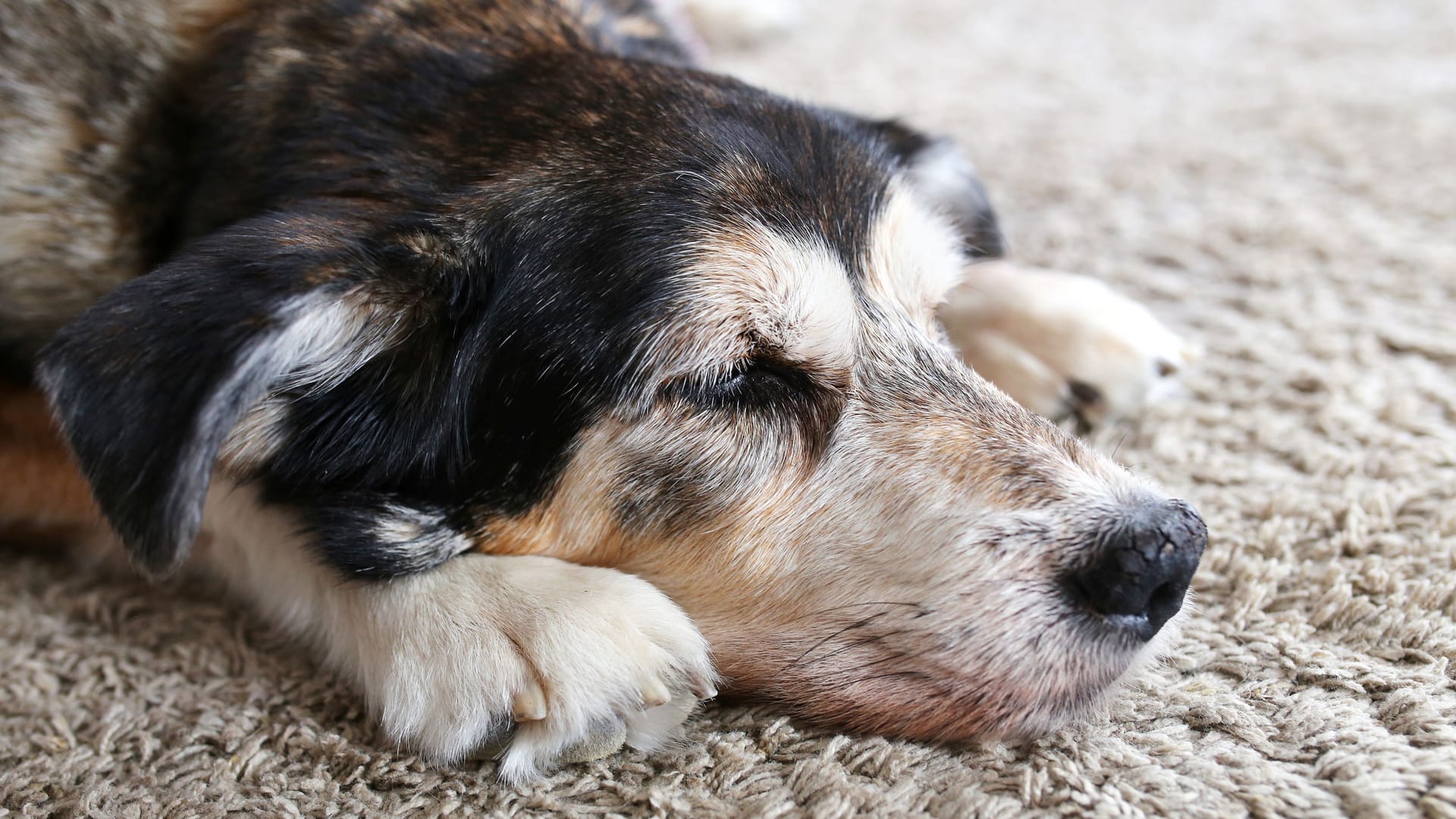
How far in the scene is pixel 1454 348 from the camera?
2191mm

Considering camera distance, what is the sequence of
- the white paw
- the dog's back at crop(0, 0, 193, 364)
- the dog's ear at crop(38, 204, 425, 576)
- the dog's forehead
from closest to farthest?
the dog's ear at crop(38, 204, 425, 576)
the dog's forehead
the dog's back at crop(0, 0, 193, 364)
the white paw

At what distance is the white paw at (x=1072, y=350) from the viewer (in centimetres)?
203

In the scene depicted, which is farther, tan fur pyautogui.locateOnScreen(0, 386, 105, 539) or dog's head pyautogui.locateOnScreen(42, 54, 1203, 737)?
tan fur pyautogui.locateOnScreen(0, 386, 105, 539)

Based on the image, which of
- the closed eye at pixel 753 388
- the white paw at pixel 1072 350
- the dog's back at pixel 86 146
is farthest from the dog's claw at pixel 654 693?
the dog's back at pixel 86 146

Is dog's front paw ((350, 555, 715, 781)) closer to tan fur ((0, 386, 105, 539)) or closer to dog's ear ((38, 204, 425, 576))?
dog's ear ((38, 204, 425, 576))

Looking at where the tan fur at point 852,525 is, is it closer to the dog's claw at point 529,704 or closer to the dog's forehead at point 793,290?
the dog's forehead at point 793,290

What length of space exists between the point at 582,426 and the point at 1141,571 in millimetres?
752

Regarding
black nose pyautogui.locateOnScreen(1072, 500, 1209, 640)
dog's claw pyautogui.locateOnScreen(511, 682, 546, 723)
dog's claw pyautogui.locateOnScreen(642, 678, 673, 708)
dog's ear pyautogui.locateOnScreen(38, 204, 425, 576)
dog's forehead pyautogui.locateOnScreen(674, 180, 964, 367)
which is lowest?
dog's claw pyautogui.locateOnScreen(511, 682, 546, 723)

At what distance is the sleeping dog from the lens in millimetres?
1366

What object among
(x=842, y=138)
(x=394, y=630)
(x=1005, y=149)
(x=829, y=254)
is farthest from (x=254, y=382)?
(x=1005, y=149)

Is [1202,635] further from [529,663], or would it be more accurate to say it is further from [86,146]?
[86,146]

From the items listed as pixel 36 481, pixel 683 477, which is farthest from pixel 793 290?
pixel 36 481

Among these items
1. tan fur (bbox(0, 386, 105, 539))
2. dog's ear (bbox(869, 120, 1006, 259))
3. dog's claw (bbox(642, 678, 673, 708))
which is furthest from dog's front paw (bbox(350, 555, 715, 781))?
dog's ear (bbox(869, 120, 1006, 259))

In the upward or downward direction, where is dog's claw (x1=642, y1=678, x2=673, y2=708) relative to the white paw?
downward
